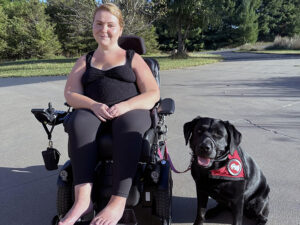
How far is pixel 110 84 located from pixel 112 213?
3.48 ft

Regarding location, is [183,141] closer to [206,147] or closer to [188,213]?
[188,213]

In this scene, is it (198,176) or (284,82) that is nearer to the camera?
(198,176)

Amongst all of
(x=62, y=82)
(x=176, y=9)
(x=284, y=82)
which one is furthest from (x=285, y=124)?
(x=176, y=9)

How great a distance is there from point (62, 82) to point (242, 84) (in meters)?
5.95

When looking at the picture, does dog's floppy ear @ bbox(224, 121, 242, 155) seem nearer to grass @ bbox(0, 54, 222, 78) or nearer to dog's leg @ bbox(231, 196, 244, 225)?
dog's leg @ bbox(231, 196, 244, 225)

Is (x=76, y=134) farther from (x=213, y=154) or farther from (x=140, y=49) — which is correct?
(x=140, y=49)

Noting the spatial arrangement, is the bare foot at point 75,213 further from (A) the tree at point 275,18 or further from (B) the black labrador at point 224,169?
(A) the tree at point 275,18

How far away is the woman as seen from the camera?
6.57ft

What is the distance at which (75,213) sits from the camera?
1911mm

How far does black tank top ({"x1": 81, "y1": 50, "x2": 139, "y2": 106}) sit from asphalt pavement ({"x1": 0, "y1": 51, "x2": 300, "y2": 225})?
112 centimetres

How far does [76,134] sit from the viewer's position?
2104mm

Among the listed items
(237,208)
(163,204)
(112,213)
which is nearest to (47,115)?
(112,213)

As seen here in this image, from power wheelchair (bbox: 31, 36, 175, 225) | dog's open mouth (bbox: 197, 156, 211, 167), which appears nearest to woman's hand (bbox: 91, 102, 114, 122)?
power wheelchair (bbox: 31, 36, 175, 225)

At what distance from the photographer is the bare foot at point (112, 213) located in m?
1.86
